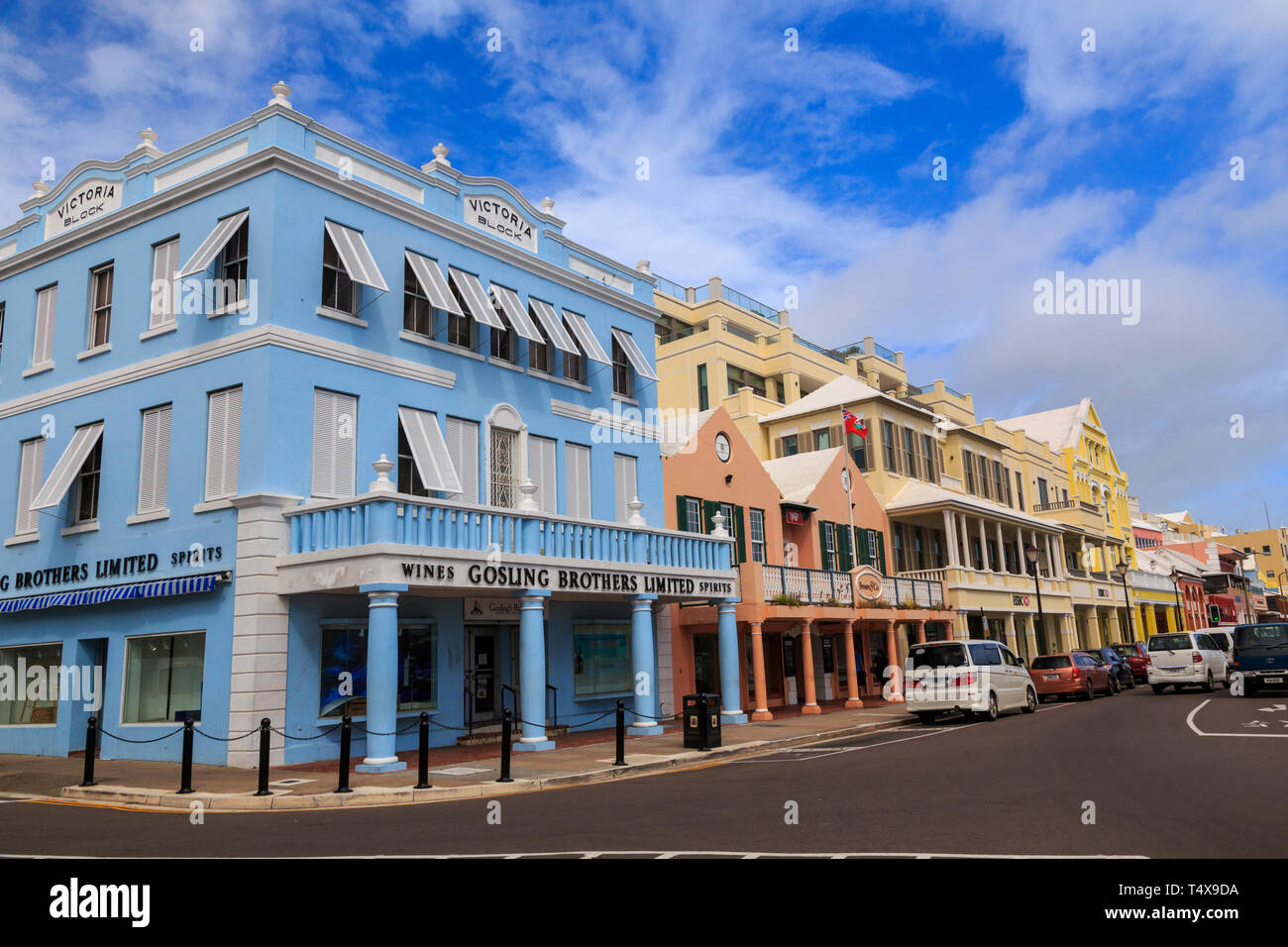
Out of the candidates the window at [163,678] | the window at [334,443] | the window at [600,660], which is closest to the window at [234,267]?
the window at [334,443]

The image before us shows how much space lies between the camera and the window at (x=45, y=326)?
850 inches

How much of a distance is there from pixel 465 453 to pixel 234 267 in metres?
5.75

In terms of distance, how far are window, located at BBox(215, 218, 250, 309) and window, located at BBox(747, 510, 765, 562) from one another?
15812mm

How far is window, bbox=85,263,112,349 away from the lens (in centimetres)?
2056

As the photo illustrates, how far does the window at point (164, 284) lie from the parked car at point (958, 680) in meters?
17.9

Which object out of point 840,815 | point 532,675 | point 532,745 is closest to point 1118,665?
point 532,745

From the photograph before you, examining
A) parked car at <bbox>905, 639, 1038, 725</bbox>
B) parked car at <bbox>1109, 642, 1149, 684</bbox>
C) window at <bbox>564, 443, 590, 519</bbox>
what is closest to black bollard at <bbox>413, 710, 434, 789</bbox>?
window at <bbox>564, 443, 590, 519</bbox>

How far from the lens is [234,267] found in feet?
60.3

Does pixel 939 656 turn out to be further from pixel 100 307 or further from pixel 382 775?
pixel 100 307

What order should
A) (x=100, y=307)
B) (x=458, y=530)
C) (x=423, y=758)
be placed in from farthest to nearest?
(x=100, y=307)
(x=458, y=530)
(x=423, y=758)

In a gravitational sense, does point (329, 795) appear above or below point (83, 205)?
below

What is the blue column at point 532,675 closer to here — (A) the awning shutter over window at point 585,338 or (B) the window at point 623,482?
(B) the window at point 623,482

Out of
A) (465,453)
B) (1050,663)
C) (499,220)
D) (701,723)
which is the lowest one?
(701,723)
